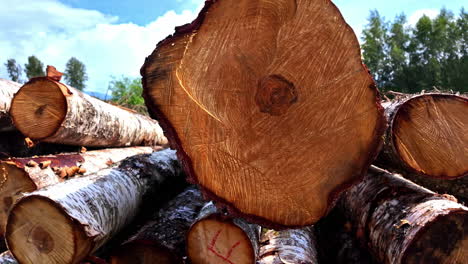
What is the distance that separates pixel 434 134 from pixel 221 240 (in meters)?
1.28

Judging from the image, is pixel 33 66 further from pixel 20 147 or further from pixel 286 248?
pixel 286 248

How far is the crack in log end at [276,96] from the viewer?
6.57 ft

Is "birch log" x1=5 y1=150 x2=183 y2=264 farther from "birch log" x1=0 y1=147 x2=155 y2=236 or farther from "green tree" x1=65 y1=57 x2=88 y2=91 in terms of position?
"green tree" x1=65 y1=57 x2=88 y2=91

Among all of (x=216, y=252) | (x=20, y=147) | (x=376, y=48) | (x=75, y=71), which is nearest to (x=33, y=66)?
(x=75, y=71)

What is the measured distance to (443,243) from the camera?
2.03 meters

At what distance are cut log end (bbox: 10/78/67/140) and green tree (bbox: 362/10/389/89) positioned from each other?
3146 cm

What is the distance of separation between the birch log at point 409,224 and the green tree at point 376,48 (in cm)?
3110

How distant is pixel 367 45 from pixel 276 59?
111 feet

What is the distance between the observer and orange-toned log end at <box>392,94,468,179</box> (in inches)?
86.8

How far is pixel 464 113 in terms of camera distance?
223 cm

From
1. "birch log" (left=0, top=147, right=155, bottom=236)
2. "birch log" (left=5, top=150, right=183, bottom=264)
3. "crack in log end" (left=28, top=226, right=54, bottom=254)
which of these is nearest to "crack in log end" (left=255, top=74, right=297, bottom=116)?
"birch log" (left=5, top=150, right=183, bottom=264)

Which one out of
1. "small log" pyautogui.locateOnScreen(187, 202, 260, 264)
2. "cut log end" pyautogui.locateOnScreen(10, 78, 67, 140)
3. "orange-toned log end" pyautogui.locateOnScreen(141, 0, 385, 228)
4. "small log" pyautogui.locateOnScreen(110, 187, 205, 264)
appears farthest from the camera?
"cut log end" pyautogui.locateOnScreen(10, 78, 67, 140)

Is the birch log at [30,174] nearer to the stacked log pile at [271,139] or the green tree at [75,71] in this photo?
the stacked log pile at [271,139]

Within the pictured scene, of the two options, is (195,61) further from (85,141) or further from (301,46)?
(85,141)
